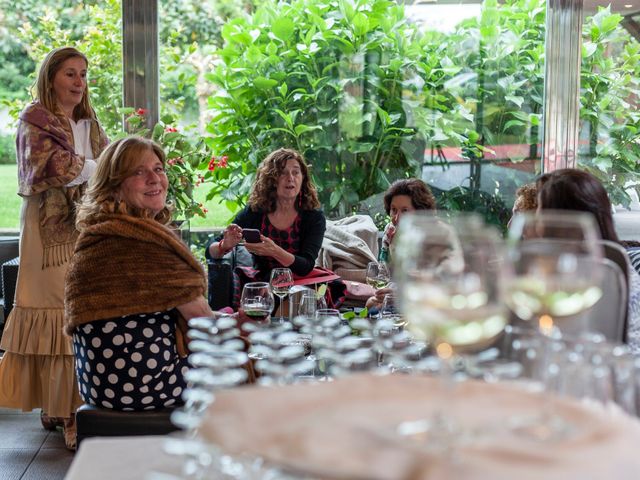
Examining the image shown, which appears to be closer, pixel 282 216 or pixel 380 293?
pixel 380 293

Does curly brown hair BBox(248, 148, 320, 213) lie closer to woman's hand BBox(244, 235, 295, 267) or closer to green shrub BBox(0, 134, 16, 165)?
woman's hand BBox(244, 235, 295, 267)

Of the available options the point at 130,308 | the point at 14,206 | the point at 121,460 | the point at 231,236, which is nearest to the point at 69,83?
the point at 231,236

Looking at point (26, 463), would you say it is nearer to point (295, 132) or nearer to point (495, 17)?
point (295, 132)

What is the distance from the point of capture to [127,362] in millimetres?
2678

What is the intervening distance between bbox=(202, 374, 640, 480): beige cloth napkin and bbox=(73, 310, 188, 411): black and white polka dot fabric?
1.60m

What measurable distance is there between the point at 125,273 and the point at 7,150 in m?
3.37

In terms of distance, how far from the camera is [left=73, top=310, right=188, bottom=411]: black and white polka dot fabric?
8.73ft

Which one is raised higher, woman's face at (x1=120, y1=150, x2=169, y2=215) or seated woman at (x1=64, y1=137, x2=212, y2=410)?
woman's face at (x1=120, y1=150, x2=169, y2=215)

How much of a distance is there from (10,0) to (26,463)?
2.90m

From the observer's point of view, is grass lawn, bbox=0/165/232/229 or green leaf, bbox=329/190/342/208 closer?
grass lawn, bbox=0/165/232/229

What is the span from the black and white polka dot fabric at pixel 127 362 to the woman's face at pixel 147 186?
1.21 feet

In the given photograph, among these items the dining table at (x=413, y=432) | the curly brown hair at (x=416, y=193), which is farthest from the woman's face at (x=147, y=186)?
the dining table at (x=413, y=432)

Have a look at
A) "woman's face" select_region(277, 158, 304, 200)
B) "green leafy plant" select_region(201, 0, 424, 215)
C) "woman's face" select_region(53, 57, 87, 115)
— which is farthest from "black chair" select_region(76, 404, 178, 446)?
"green leafy plant" select_region(201, 0, 424, 215)

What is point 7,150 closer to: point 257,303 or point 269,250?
point 269,250
